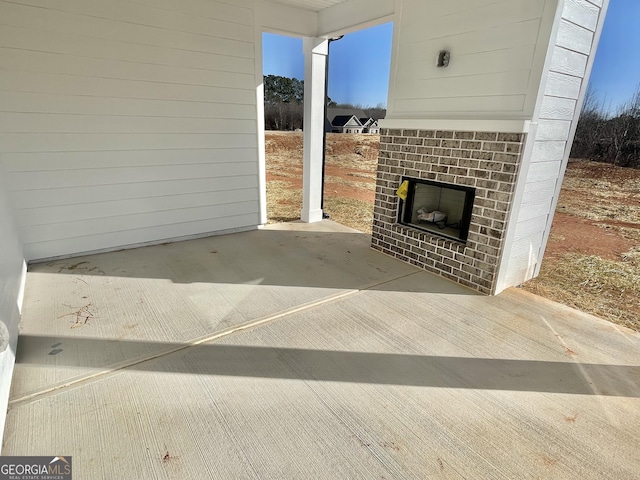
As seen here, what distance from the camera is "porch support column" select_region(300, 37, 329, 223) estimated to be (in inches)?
179

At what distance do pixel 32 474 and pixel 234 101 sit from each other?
3.86 m

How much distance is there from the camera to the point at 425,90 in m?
3.22

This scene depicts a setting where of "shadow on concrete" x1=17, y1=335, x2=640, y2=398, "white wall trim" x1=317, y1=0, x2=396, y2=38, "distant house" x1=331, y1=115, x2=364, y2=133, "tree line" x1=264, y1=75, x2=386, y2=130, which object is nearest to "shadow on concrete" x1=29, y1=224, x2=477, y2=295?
"shadow on concrete" x1=17, y1=335, x2=640, y2=398

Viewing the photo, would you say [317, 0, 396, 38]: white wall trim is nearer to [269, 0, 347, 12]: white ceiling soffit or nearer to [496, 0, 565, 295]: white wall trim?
[269, 0, 347, 12]: white ceiling soffit

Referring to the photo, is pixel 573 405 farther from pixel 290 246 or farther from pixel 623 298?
pixel 290 246

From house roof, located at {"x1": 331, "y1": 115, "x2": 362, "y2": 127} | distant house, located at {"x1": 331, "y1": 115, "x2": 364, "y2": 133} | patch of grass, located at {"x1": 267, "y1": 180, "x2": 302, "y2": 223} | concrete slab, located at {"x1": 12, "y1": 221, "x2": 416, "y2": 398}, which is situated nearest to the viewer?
concrete slab, located at {"x1": 12, "y1": 221, "x2": 416, "y2": 398}

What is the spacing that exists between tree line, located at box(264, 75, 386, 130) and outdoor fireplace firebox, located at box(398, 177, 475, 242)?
4017 mm

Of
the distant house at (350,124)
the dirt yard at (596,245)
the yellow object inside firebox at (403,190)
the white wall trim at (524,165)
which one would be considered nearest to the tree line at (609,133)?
the dirt yard at (596,245)

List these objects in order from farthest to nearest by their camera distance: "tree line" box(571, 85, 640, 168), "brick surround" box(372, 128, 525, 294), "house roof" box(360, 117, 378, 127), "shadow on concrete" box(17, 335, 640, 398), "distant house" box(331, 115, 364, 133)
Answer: "distant house" box(331, 115, 364, 133) < "house roof" box(360, 117, 378, 127) < "tree line" box(571, 85, 640, 168) < "brick surround" box(372, 128, 525, 294) < "shadow on concrete" box(17, 335, 640, 398)

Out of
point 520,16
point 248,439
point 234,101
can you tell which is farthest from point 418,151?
point 248,439

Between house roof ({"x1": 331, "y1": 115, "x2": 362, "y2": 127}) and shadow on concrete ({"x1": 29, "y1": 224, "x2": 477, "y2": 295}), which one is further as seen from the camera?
house roof ({"x1": 331, "y1": 115, "x2": 362, "y2": 127})

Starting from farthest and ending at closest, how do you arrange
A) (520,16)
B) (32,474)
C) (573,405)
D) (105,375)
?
(520,16) < (105,375) < (573,405) < (32,474)

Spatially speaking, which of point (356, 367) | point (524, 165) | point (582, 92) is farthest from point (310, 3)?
point (356, 367)

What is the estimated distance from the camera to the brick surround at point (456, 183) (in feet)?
9.03
